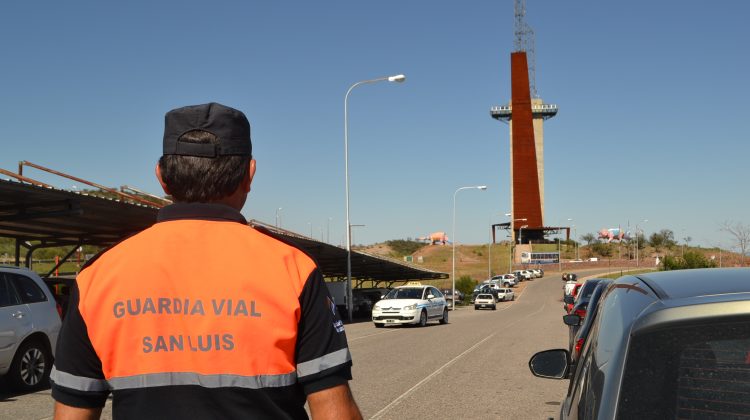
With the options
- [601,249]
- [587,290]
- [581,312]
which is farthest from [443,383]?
[601,249]

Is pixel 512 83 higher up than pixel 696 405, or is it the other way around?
pixel 512 83

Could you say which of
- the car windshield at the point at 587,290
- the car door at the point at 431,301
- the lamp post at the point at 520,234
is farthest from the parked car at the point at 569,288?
the lamp post at the point at 520,234

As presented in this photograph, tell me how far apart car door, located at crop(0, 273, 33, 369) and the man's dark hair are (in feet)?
31.3

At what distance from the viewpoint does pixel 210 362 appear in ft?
6.49

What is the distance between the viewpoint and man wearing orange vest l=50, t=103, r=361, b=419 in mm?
1985

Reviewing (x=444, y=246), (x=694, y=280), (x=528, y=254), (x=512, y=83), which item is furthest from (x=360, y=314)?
(x=444, y=246)

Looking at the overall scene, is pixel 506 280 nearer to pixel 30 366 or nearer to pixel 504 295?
pixel 504 295

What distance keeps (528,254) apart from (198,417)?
116 metres

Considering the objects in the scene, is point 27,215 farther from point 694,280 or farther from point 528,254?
point 528,254

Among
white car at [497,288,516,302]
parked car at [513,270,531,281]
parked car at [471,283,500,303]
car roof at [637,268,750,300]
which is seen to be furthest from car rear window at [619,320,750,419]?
parked car at [513,270,531,281]

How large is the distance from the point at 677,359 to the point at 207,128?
5.19ft

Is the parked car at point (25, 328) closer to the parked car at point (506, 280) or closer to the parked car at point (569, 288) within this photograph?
the parked car at point (569, 288)

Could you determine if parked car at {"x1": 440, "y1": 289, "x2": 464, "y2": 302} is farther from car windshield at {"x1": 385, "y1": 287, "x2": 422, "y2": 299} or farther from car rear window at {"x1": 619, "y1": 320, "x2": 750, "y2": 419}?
car rear window at {"x1": 619, "y1": 320, "x2": 750, "y2": 419}

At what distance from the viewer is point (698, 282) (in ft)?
9.32
